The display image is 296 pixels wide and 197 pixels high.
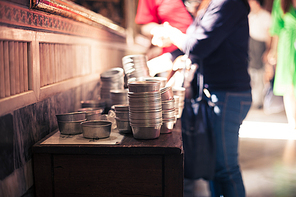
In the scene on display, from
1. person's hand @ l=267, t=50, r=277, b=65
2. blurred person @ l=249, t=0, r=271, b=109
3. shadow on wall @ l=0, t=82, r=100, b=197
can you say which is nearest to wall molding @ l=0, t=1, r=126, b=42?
shadow on wall @ l=0, t=82, r=100, b=197

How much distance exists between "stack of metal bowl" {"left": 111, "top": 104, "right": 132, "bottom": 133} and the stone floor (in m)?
1.67

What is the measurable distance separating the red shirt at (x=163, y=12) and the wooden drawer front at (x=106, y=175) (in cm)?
143

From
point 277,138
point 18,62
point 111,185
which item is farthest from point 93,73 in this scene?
point 277,138

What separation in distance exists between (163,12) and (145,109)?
126 centimetres

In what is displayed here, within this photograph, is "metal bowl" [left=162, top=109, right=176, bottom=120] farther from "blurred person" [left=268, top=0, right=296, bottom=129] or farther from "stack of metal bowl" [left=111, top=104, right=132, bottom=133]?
"blurred person" [left=268, top=0, right=296, bottom=129]

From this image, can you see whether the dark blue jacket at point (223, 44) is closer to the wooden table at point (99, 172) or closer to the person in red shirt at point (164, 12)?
the person in red shirt at point (164, 12)

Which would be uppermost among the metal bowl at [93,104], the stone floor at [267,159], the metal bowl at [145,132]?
the metal bowl at [93,104]

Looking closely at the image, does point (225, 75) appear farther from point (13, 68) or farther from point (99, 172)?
point (13, 68)

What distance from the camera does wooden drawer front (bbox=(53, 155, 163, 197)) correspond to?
1411mm

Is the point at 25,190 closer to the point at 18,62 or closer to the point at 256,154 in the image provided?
the point at 18,62

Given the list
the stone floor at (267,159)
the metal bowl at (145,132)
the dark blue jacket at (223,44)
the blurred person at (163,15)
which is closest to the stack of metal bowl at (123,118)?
the metal bowl at (145,132)

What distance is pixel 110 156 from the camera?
1413mm

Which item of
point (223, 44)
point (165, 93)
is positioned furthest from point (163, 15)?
point (165, 93)

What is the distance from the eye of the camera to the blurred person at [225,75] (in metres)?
2.01
